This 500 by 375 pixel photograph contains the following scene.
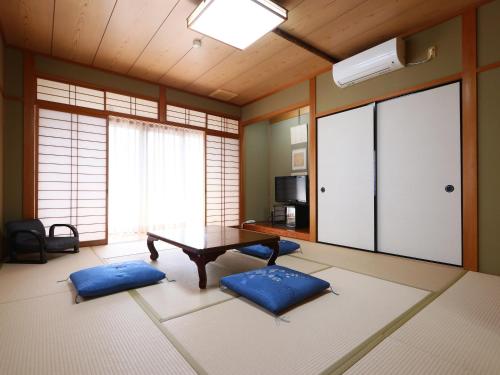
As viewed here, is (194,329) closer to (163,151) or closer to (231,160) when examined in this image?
(163,151)

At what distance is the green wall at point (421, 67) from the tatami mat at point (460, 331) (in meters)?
2.28

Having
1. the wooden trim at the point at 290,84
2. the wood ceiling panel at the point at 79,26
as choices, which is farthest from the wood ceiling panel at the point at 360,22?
the wood ceiling panel at the point at 79,26

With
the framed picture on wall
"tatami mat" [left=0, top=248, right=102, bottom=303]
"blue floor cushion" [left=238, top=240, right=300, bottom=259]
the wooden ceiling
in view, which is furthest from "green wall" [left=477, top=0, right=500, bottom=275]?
"tatami mat" [left=0, top=248, right=102, bottom=303]

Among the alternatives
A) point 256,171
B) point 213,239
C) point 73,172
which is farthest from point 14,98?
point 256,171

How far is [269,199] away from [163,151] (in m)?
2.59

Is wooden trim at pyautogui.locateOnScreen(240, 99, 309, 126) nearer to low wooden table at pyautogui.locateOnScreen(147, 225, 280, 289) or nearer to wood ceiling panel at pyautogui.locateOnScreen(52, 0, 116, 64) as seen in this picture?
low wooden table at pyautogui.locateOnScreen(147, 225, 280, 289)

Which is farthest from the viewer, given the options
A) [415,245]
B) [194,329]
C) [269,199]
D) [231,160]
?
[269,199]

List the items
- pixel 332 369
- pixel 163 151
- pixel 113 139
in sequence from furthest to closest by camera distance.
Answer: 1. pixel 163 151
2. pixel 113 139
3. pixel 332 369

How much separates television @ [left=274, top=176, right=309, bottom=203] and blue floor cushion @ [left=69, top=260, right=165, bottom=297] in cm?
320

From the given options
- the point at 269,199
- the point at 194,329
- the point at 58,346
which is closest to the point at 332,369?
the point at 194,329

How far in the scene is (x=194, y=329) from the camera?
154 centimetres

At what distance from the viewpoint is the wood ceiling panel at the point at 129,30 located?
2.65 m

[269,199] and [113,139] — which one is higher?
[113,139]

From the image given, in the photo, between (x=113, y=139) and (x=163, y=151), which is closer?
(x=113, y=139)
